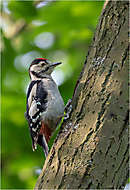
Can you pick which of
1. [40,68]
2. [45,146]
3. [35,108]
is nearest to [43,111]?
[35,108]

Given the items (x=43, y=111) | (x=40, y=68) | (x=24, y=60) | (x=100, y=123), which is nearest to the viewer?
(x=100, y=123)

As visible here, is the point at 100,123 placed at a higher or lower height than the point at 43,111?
higher

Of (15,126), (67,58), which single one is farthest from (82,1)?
(15,126)

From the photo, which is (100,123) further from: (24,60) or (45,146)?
(24,60)

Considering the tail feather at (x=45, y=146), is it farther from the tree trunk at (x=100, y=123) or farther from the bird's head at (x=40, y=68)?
the tree trunk at (x=100, y=123)

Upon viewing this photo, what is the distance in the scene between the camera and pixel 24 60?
6305 mm

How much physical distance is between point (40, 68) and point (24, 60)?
0.89 meters

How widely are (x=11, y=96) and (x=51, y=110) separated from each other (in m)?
0.78

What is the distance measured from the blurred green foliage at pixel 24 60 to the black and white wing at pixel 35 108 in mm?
422

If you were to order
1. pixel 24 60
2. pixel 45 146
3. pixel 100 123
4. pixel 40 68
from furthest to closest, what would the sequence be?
pixel 24 60, pixel 40 68, pixel 45 146, pixel 100 123

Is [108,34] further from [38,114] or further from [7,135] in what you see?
[7,135]

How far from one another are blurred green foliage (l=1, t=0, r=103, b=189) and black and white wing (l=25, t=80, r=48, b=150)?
1.39 feet

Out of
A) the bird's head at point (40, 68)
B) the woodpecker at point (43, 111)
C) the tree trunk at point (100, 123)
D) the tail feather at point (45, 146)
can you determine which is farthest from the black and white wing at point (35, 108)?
the tree trunk at point (100, 123)

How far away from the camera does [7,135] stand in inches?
203
